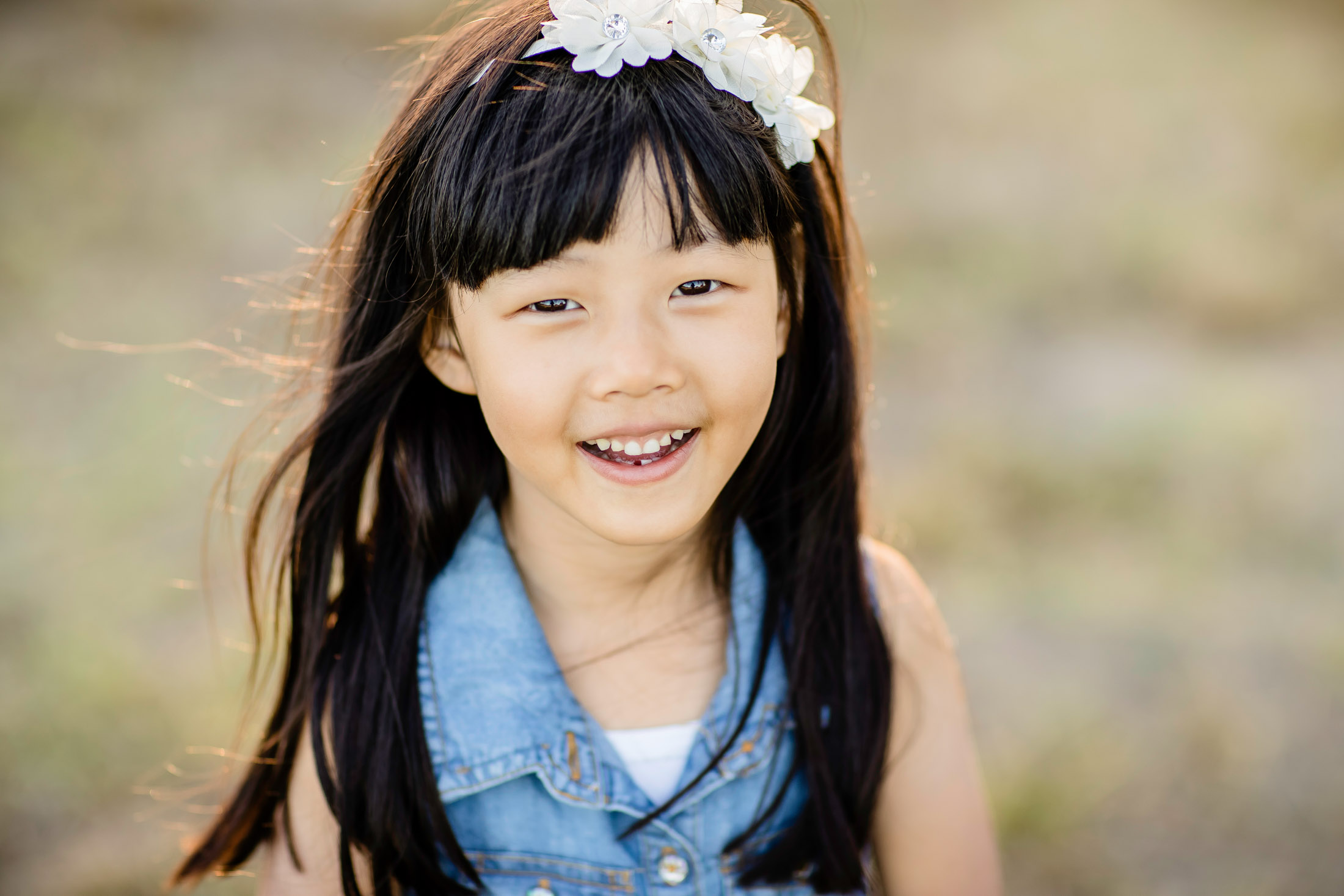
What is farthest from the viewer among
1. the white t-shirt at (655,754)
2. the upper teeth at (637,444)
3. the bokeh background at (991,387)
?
the bokeh background at (991,387)

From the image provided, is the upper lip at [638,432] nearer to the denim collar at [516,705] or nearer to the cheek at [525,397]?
the cheek at [525,397]

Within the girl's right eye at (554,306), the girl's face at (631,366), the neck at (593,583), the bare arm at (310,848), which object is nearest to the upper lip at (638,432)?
the girl's face at (631,366)

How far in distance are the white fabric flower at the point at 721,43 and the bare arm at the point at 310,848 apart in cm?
98

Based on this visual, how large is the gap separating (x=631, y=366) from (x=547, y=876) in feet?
2.46

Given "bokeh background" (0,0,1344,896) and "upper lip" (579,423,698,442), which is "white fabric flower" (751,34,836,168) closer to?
"upper lip" (579,423,698,442)

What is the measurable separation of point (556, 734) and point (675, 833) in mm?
212

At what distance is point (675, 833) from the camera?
1421 millimetres

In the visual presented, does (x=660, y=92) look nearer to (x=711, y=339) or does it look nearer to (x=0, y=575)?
(x=711, y=339)

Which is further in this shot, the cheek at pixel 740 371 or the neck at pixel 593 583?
the neck at pixel 593 583

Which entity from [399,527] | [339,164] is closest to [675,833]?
[399,527]

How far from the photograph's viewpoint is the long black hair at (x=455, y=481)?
1173 millimetres

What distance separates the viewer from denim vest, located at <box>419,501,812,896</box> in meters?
1.40

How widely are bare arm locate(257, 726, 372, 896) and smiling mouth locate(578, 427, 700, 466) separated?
563 millimetres

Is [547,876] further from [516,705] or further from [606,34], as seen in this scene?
[606,34]
